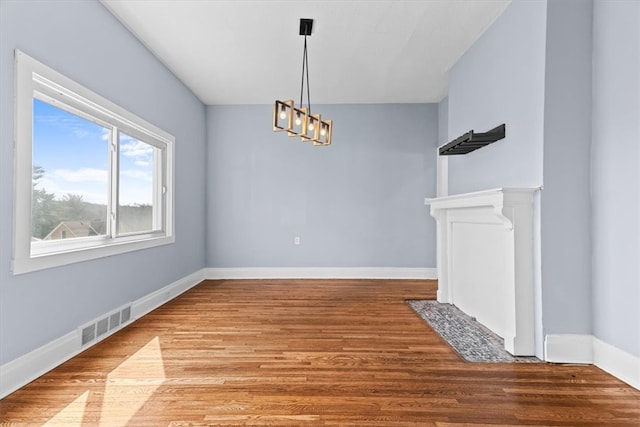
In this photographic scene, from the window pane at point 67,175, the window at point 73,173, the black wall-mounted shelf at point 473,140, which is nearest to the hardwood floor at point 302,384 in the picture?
the window at point 73,173

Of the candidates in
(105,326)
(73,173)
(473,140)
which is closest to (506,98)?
(473,140)

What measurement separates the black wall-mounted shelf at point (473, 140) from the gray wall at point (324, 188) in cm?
190

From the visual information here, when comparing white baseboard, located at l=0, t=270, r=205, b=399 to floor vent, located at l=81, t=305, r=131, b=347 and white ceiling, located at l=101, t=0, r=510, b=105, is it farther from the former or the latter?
white ceiling, located at l=101, t=0, r=510, b=105

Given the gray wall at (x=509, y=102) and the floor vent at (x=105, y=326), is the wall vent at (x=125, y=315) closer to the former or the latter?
the floor vent at (x=105, y=326)

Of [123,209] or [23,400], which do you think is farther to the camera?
[123,209]

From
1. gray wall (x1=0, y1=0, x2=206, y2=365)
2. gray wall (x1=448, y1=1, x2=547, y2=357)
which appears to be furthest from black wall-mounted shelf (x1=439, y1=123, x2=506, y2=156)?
gray wall (x1=0, y1=0, x2=206, y2=365)

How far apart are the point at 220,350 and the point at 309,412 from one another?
3.36ft

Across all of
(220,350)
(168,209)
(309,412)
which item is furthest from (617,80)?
(168,209)

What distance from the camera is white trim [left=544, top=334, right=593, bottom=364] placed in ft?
7.23

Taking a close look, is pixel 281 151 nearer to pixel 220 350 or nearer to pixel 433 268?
pixel 433 268

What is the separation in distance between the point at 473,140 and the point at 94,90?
304cm

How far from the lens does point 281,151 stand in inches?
205

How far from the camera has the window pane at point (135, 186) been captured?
3.22 m

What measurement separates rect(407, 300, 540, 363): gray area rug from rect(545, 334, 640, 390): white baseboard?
0.43ft
